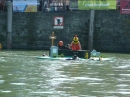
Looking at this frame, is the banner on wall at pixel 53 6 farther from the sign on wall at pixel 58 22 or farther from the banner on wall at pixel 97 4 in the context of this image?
the banner on wall at pixel 97 4

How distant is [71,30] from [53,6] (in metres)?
2.36

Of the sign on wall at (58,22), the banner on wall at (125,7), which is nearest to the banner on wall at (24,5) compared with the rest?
the sign on wall at (58,22)

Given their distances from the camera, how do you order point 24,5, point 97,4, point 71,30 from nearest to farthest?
point 97,4
point 24,5
point 71,30

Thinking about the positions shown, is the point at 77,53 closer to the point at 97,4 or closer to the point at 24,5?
the point at 97,4

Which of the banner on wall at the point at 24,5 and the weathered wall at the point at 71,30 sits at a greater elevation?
the banner on wall at the point at 24,5

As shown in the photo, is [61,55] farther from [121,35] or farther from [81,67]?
[121,35]

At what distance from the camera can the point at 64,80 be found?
2517 cm

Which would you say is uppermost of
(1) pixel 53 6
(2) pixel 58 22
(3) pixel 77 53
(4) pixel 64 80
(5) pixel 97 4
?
(5) pixel 97 4

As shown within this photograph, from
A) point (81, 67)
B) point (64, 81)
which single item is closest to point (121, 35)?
point (81, 67)

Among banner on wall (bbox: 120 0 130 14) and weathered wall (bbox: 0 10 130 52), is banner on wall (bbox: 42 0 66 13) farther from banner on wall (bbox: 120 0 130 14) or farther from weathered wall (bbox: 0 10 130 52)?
banner on wall (bbox: 120 0 130 14)

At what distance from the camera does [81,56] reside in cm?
3941

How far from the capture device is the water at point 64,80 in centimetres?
2122

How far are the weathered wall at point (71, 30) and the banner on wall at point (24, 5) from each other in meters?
0.63

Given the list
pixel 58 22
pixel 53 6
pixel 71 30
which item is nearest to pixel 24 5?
pixel 53 6
